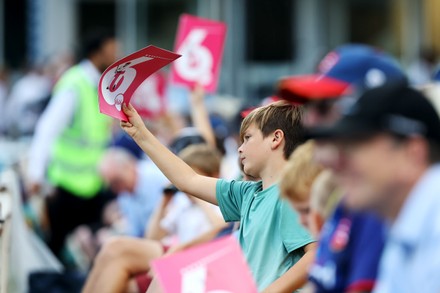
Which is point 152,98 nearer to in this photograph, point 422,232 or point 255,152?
point 255,152

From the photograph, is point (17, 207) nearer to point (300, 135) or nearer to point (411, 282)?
point (300, 135)

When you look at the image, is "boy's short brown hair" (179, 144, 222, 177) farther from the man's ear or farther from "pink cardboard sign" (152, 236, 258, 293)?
"pink cardboard sign" (152, 236, 258, 293)

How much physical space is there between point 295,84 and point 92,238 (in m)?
5.68

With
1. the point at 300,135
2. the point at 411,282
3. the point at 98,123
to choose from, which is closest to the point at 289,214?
the point at 300,135

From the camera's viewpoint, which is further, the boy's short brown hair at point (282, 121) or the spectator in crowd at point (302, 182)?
the boy's short brown hair at point (282, 121)

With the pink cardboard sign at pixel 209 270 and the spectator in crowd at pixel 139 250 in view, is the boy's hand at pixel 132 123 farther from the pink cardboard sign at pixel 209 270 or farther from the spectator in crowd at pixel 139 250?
the spectator in crowd at pixel 139 250

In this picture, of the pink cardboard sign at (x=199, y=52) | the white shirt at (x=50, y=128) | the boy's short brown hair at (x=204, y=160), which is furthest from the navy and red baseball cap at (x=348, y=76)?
the white shirt at (x=50, y=128)

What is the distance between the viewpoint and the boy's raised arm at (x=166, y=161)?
4.68m

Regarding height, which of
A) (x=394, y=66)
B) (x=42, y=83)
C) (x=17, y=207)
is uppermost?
(x=394, y=66)

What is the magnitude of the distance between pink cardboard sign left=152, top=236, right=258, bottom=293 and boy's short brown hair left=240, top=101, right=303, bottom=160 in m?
0.88

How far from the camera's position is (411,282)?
9.55 feet

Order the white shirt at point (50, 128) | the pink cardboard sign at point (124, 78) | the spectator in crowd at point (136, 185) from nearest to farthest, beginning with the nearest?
the pink cardboard sign at point (124, 78), the spectator in crowd at point (136, 185), the white shirt at point (50, 128)

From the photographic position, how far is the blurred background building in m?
21.7

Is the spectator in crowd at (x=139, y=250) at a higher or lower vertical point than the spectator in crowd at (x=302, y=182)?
lower
